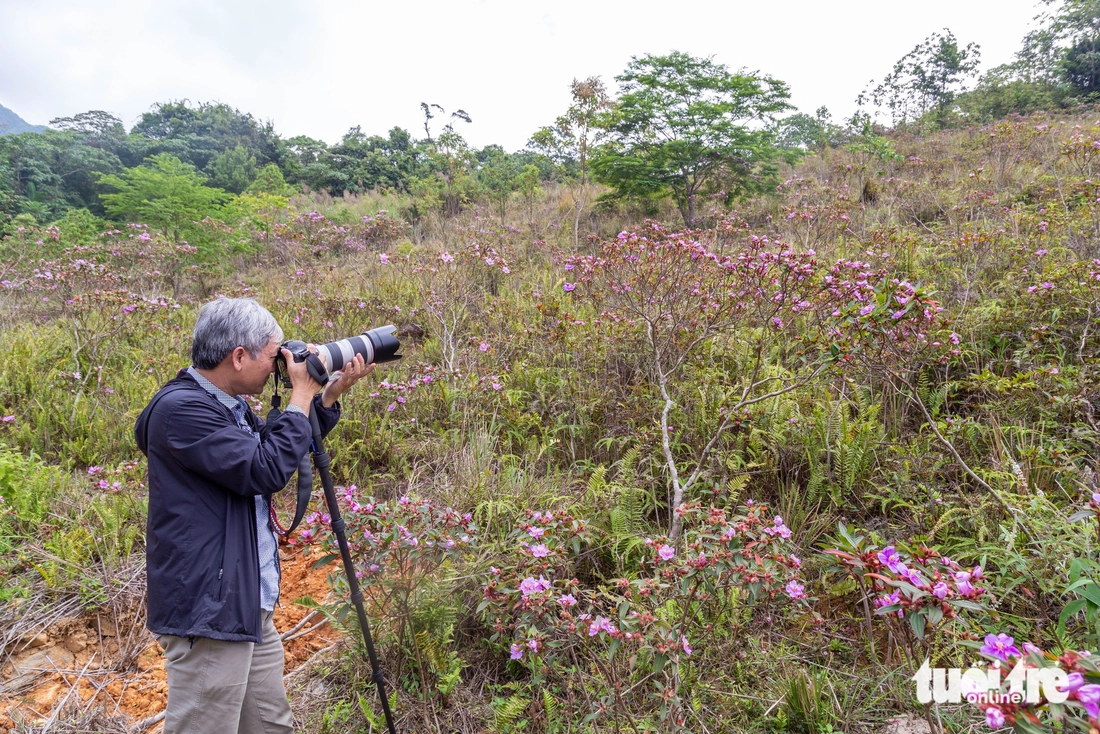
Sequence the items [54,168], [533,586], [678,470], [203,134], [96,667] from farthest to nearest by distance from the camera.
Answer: [203,134]
[54,168]
[678,470]
[96,667]
[533,586]

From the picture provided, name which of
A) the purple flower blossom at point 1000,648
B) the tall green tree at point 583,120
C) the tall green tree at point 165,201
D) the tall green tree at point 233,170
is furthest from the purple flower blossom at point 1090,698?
the tall green tree at point 233,170

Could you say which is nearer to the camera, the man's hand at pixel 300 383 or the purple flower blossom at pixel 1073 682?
the purple flower blossom at pixel 1073 682

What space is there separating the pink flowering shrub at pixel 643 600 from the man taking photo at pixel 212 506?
32.5 inches

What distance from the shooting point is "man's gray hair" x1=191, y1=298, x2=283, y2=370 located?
1.65 metres

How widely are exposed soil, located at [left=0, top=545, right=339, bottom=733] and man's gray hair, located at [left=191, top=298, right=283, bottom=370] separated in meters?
1.47

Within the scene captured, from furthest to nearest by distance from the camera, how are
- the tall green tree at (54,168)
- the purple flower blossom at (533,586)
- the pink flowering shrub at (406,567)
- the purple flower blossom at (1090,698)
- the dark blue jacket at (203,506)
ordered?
the tall green tree at (54,168) < the pink flowering shrub at (406,567) < the purple flower blossom at (533,586) < the dark blue jacket at (203,506) < the purple flower blossom at (1090,698)

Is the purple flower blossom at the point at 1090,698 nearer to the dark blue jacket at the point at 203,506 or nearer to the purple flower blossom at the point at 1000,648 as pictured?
the purple flower blossom at the point at 1000,648

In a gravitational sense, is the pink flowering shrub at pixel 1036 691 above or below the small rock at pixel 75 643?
above

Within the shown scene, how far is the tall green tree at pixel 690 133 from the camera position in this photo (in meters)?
7.25

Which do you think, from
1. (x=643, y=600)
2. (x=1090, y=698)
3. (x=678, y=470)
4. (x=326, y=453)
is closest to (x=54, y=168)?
(x=326, y=453)

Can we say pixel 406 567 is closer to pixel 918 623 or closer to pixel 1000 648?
pixel 918 623

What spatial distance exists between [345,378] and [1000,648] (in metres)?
1.92

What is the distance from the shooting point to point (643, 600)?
7.07 feet

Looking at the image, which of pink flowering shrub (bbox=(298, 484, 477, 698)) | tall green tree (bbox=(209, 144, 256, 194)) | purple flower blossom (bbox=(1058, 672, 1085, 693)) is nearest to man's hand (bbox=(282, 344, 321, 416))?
pink flowering shrub (bbox=(298, 484, 477, 698))
